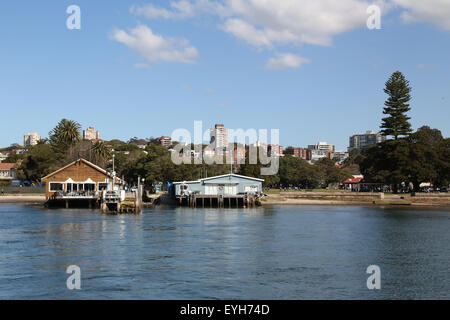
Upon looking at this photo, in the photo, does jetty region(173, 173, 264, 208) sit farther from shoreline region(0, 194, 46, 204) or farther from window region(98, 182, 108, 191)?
shoreline region(0, 194, 46, 204)

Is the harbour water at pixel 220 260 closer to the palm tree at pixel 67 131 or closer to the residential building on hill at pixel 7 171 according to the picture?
the palm tree at pixel 67 131

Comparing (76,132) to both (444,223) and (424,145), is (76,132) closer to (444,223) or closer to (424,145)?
(424,145)

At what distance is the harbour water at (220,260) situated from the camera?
24.8m

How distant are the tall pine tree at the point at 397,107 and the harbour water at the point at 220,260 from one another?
69.7 meters

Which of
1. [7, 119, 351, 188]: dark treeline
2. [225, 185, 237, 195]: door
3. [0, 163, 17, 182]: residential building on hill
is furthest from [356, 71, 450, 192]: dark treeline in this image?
[0, 163, 17, 182]: residential building on hill

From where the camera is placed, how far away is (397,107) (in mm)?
120000

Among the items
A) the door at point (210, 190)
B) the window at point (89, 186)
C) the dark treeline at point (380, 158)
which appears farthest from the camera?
the dark treeline at point (380, 158)

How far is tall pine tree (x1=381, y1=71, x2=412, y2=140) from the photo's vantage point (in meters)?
119

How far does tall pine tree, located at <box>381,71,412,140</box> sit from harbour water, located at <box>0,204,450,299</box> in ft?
229

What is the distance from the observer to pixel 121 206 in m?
67.5

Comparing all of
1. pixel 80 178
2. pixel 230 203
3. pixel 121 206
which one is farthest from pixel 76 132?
pixel 121 206

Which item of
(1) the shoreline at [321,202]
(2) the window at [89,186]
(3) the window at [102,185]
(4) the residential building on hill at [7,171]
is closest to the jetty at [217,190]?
(1) the shoreline at [321,202]

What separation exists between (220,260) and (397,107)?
99.3 meters
